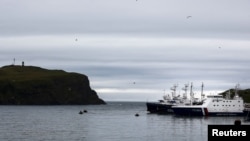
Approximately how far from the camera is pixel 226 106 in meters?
189

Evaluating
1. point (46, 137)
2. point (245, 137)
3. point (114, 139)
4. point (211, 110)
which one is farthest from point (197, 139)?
point (211, 110)

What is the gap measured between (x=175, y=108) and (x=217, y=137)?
592 feet

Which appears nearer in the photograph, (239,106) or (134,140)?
(134,140)

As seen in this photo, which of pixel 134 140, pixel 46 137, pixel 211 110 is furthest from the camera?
pixel 211 110

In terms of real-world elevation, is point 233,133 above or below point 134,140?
above

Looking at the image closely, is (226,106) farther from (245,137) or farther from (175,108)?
(245,137)

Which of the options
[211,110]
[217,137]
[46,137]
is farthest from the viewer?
[211,110]

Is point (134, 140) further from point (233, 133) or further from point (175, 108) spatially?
point (175, 108)

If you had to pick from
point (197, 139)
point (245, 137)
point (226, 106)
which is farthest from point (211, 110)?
point (245, 137)

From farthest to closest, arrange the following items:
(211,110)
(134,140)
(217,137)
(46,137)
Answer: (211,110) → (46,137) → (134,140) → (217,137)

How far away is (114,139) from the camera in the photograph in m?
88.6

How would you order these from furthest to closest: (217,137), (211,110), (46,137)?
(211,110), (46,137), (217,137)

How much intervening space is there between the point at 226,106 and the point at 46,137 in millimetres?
105847

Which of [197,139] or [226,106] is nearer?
[197,139]
